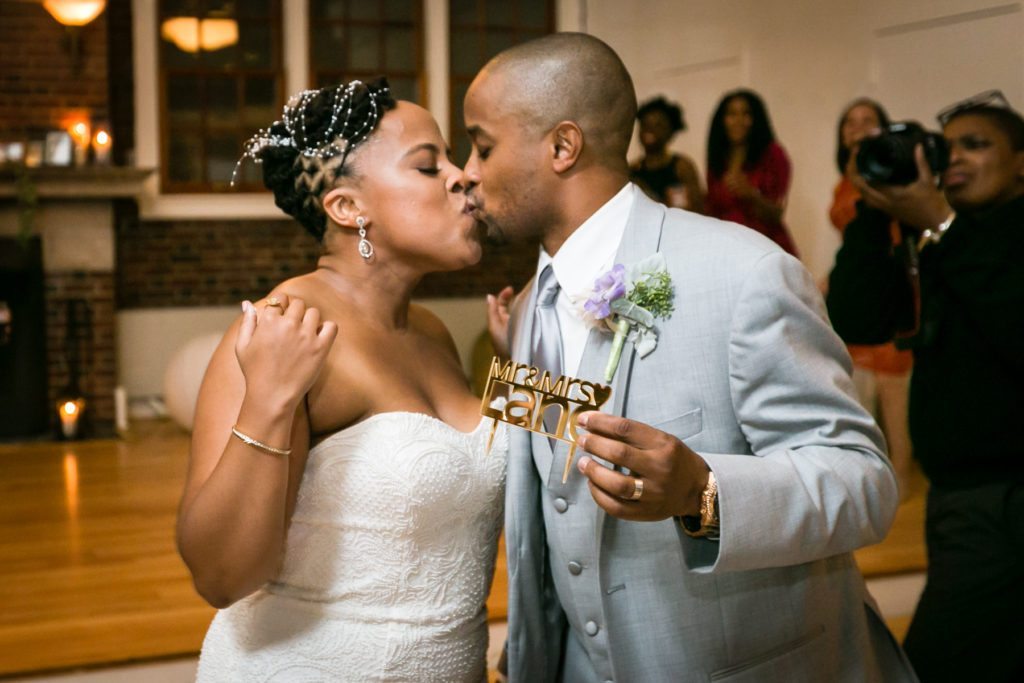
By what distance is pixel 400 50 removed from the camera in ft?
30.0

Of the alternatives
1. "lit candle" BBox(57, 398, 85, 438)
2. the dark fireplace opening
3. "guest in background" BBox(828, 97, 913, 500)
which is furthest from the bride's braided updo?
the dark fireplace opening

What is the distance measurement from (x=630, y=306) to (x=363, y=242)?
0.64 meters

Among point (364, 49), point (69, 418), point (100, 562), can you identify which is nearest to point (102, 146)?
point (69, 418)

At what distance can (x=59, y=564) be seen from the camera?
15.4ft

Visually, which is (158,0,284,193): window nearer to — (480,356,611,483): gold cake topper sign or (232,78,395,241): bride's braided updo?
(232,78,395,241): bride's braided updo

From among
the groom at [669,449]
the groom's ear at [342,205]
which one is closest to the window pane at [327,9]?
the groom's ear at [342,205]

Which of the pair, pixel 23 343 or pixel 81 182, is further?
pixel 81 182

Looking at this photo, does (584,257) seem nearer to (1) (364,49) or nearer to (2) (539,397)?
(2) (539,397)

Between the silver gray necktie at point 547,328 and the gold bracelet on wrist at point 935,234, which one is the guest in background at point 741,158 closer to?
the gold bracelet on wrist at point 935,234

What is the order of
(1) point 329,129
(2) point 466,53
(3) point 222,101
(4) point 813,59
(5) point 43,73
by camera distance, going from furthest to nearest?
(2) point 466,53, (3) point 222,101, (5) point 43,73, (4) point 813,59, (1) point 329,129

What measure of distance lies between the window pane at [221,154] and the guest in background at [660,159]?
336 centimetres

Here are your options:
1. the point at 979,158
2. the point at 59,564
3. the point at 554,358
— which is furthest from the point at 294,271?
the point at 554,358

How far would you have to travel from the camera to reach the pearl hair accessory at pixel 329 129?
7.05 ft

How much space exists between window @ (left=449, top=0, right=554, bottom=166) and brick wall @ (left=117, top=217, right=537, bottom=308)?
5.13ft
